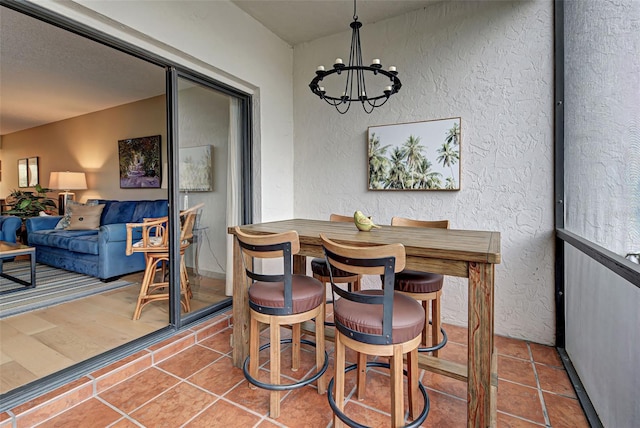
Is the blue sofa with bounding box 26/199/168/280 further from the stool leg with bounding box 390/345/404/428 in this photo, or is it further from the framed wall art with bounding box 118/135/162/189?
the stool leg with bounding box 390/345/404/428

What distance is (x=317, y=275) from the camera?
7.50ft

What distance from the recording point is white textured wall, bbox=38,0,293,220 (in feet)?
6.35

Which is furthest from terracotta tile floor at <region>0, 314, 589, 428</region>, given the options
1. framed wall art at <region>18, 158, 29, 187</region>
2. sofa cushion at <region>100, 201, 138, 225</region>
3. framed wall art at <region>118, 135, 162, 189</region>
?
framed wall art at <region>18, 158, 29, 187</region>

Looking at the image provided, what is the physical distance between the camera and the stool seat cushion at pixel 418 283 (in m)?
1.90

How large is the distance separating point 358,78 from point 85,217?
4623 mm

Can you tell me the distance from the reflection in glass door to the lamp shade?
449 cm

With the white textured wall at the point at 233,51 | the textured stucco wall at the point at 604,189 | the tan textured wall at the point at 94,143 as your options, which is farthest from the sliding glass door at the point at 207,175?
the textured stucco wall at the point at 604,189

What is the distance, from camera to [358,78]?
2703mm

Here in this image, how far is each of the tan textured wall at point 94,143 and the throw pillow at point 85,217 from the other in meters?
0.55

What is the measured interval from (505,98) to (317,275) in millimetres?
2095

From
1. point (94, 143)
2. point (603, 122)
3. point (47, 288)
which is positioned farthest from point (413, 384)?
point (94, 143)

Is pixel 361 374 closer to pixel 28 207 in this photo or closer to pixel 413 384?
pixel 413 384

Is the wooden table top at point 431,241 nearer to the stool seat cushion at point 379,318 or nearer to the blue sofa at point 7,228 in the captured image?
the stool seat cushion at point 379,318

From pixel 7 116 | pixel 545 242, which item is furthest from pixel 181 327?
pixel 7 116
